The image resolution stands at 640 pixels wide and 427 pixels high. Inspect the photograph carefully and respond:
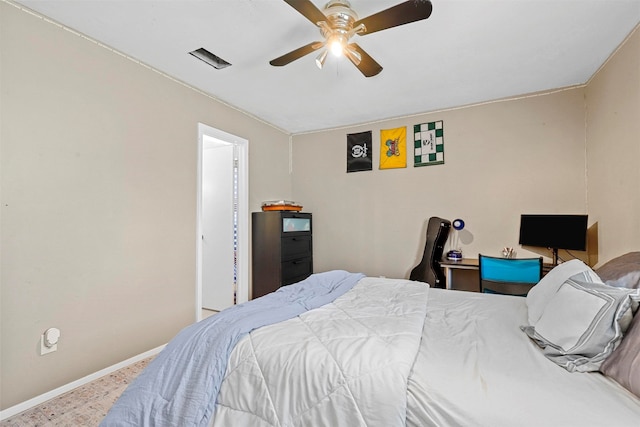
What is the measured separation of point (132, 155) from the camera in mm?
2443

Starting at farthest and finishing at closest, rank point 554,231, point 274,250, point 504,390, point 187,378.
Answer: point 274,250, point 554,231, point 187,378, point 504,390

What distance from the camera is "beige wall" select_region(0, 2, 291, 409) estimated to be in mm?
1829

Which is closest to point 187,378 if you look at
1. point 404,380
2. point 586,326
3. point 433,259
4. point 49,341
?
point 404,380

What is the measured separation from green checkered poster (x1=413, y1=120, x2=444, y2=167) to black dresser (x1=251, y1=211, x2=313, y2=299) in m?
1.73

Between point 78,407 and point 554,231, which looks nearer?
point 78,407

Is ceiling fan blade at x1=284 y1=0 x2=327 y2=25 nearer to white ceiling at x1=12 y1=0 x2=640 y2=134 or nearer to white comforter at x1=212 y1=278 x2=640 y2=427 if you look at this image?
white ceiling at x1=12 y1=0 x2=640 y2=134

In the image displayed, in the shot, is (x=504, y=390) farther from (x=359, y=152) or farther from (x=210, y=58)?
(x=359, y=152)

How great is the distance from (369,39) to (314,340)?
82.0 inches

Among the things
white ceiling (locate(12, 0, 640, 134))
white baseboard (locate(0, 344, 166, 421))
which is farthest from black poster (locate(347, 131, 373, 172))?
white baseboard (locate(0, 344, 166, 421))

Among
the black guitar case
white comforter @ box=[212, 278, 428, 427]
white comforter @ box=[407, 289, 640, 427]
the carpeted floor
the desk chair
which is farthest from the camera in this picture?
the black guitar case

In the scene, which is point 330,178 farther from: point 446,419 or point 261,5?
point 446,419

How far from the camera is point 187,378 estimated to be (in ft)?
4.12

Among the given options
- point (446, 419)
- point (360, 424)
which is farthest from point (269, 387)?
point (446, 419)

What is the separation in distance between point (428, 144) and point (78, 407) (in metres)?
3.95
